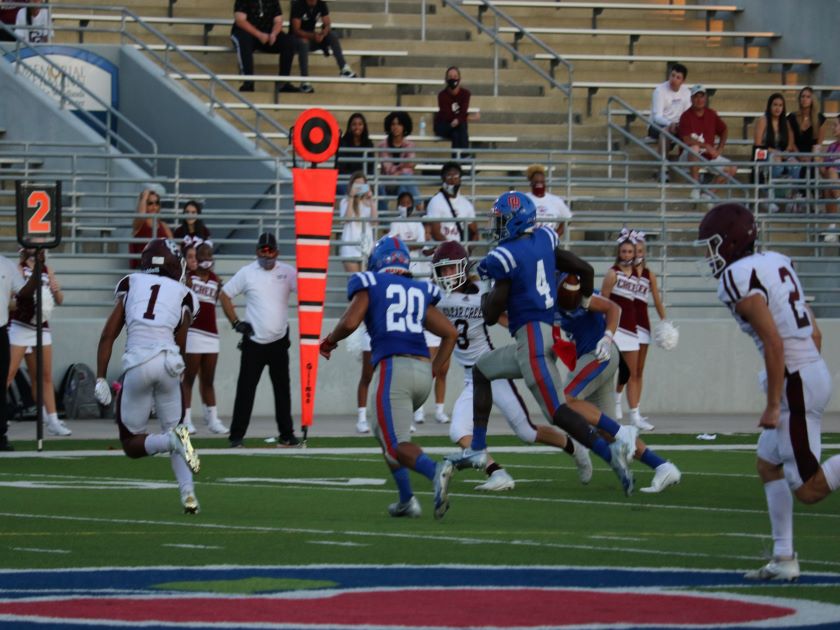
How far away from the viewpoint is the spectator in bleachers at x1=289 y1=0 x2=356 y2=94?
23.7 meters

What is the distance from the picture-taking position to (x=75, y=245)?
20.3 meters

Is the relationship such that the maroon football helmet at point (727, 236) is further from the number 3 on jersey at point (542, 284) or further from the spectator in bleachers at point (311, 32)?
the spectator in bleachers at point (311, 32)

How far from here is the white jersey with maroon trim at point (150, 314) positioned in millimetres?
10781

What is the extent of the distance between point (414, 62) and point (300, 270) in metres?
10.3

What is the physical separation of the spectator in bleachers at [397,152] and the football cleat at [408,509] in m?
11.0

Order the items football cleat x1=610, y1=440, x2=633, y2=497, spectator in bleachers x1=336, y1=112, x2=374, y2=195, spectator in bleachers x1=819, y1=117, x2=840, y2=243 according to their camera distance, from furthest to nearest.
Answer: spectator in bleachers x1=819, y1=117, x2=840, y2=243 → spectator in bleachers x1=336, y1=112, x2=374, y2=195 → football cleat x1=610, y1=440, x2=633, y2=497

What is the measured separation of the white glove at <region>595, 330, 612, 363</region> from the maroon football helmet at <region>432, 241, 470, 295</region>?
1.02m

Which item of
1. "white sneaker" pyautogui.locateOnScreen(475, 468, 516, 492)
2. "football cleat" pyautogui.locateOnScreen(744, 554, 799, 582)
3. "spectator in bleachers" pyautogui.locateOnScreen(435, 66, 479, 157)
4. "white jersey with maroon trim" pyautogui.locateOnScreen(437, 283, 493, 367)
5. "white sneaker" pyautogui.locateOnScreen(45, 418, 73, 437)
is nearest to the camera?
"football cleat" pyautogui.locateOnScreen(744, 554, 799, 582)

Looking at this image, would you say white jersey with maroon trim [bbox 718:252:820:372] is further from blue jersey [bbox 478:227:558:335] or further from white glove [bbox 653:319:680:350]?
white glove [bbox 653:319:680:350]

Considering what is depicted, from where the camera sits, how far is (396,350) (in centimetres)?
1019

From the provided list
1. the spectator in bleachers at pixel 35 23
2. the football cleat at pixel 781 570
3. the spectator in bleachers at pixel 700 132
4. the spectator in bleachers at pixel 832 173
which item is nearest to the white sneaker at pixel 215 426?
the spectator in bleachers at pixel 35 23

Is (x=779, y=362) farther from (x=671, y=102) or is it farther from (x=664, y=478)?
(x=671, y=102)

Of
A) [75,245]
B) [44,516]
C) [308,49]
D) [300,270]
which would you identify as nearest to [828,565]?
[44,516]

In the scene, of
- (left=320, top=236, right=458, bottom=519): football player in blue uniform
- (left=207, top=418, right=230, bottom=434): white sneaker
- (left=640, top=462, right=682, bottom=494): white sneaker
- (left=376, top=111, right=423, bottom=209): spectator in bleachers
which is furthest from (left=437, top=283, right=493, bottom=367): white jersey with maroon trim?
(left=376, top=111, right=423, bottom=209): spectator in bleachers
